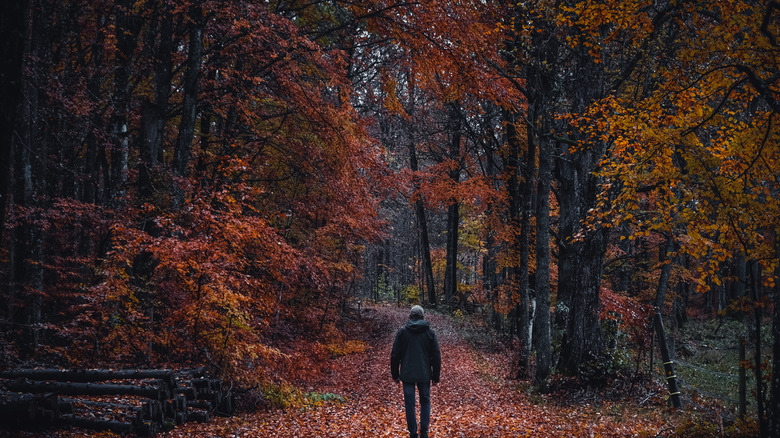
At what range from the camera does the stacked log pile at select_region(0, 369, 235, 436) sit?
5.96m

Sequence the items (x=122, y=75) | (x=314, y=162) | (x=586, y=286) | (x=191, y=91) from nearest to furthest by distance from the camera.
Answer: (x=586, y=286)
(x=191, y=91)
(x=122, y=75)
(x=314, y=162)

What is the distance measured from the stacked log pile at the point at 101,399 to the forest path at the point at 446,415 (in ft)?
1.23

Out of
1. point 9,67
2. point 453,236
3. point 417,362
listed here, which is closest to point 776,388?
point 417,362

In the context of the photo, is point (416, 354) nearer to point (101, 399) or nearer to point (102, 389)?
point (102, 389)

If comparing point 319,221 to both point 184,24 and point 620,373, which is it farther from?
point 620,373

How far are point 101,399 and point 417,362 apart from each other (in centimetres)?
541

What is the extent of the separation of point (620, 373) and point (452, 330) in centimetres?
1355

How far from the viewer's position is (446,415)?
959cm

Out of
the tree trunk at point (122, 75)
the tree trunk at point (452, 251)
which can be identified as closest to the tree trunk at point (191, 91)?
the tree trunk at point (122, 75)

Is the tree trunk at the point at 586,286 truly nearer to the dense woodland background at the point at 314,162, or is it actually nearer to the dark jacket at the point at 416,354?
the dense woodland background at the point at 314,162

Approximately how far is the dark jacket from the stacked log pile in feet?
11.9

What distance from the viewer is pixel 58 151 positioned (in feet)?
48.2

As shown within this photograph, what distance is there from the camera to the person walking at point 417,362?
691 cm

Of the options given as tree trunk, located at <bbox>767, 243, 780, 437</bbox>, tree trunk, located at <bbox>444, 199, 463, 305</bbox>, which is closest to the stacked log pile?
tree trunk, located at <bbox>767, 243, 780, 437</bbox>
